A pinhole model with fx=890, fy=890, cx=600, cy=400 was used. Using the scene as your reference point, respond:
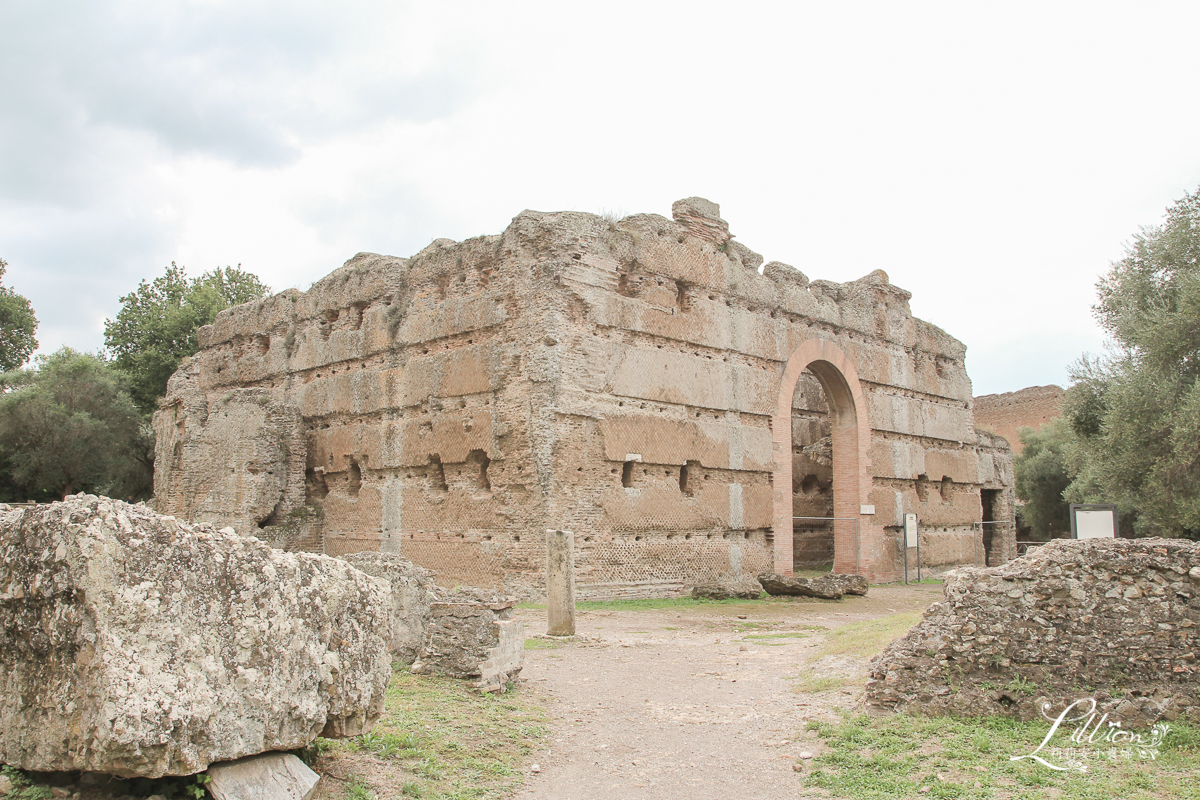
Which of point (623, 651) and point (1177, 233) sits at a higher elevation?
point (1177, 233)

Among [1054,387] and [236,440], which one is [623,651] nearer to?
[236,440]

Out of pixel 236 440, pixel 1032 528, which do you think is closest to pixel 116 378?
pixel 236 440

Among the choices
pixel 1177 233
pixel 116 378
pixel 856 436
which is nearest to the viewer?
pixel 1177 233

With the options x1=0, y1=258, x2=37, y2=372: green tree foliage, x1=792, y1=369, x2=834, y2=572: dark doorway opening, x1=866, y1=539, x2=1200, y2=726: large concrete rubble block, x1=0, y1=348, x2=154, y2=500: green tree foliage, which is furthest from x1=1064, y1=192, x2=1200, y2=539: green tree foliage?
x1=0, y1=258, x2=37, y2=372: green tree foliage

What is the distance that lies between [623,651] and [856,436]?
962 cm

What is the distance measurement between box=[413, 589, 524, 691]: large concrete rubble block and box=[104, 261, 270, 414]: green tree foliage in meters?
20.2

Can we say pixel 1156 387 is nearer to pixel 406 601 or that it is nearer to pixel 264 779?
pixel 406 601

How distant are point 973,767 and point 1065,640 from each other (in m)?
1.13

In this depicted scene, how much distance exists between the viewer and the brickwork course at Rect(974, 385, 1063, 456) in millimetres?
34250

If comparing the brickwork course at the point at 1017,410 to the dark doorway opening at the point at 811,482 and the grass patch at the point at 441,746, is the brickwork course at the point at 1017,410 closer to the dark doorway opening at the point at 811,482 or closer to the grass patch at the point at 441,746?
the dark doorway opening at the point at 811,482

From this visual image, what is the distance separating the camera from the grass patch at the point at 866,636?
7230 mm

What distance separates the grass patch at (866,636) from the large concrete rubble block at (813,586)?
4.01m

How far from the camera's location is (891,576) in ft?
55.3

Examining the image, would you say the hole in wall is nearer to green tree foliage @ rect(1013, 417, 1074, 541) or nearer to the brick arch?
→ the brick arch
